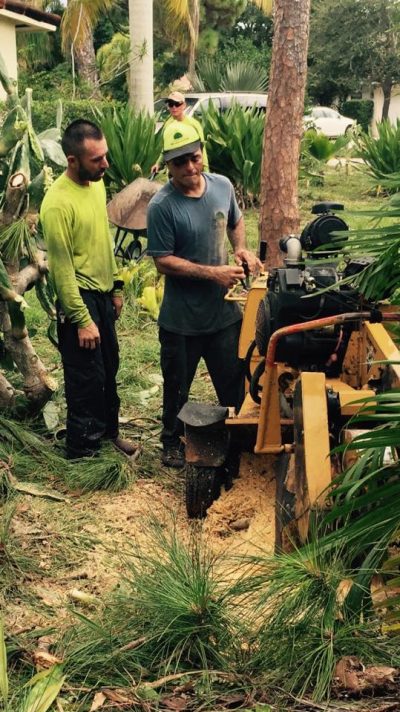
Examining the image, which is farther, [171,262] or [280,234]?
[280,234]

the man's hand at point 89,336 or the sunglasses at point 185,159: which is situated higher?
the sunglasses at point 185,159

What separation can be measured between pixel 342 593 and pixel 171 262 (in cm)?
277

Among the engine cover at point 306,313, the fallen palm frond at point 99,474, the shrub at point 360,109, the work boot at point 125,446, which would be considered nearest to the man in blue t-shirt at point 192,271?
the work boot at point 125,446

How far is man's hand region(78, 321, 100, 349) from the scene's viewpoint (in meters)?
5.45

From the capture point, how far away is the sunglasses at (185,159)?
540 cm

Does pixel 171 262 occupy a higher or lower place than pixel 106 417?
higher

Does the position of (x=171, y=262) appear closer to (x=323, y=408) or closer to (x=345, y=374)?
(x=345, y=374)

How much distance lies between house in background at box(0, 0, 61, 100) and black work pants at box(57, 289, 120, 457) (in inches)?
532

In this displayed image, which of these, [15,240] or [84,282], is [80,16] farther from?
[84,282]

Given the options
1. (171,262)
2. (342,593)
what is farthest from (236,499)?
(342,593)

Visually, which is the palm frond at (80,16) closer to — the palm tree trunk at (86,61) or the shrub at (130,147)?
the palm tree trunk at (86,61)

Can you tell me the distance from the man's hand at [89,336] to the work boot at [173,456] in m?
0.86

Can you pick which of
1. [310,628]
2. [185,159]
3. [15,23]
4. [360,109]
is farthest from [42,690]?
[360,109]

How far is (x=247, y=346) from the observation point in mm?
5586
